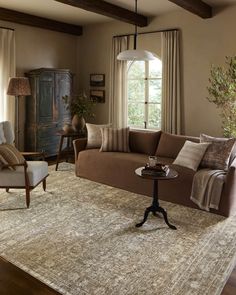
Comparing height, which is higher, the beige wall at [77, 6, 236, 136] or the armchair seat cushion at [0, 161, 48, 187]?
the beige wall at [77, 6, 236, 136]

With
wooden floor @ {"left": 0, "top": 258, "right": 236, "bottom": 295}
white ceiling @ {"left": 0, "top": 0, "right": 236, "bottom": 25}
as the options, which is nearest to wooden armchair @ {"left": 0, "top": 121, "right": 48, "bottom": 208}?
wooden floor @ {"left": 0, "top": 258, "right": 236, "bottom": 295}

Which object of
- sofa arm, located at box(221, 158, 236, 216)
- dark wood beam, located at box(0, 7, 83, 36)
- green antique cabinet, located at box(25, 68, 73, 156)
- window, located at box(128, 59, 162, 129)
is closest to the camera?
sofa arm, located at box(221, 158, 236, 216)

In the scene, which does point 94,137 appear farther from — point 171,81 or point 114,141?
point 171,81

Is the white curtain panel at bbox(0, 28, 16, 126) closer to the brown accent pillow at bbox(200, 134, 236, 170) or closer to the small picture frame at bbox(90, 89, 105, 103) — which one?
the small picture frame at bbox(90, 89, 105, 103)

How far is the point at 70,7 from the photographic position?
5594 millimetres

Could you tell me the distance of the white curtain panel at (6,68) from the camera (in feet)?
19.0

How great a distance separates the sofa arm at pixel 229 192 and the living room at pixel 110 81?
204mm

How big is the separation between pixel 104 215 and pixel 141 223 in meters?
0.50

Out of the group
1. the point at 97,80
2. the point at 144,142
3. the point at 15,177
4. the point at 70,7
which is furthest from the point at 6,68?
the point at 144,142

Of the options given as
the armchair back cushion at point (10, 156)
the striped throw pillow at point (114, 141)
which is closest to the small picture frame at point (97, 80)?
the striped throw pillow at point (114, 141)

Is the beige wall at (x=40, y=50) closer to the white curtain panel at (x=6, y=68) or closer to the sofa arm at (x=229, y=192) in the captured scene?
the white curtain panel at (x=6, y=68)

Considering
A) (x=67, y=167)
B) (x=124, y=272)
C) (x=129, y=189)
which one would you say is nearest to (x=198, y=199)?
(x=129, y=189)

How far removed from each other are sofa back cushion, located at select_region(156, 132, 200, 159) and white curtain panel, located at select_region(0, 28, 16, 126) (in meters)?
3.04

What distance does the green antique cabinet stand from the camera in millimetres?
6082
